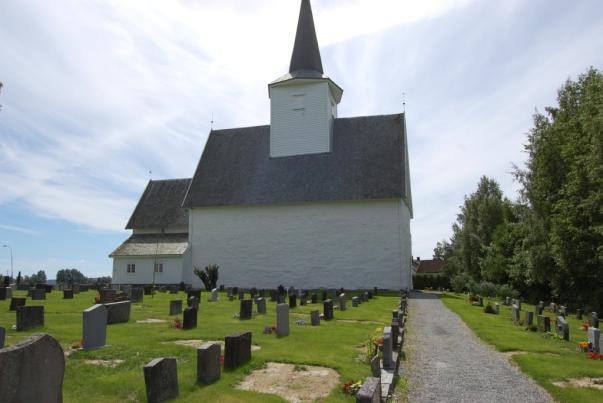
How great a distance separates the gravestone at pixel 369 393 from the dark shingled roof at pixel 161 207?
97.1ft

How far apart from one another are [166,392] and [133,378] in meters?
0.96

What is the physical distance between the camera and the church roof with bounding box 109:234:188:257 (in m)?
30.6

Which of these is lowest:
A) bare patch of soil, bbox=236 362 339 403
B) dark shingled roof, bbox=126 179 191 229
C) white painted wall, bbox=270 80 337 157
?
bare patch of soil, bbox=236 362 339 403

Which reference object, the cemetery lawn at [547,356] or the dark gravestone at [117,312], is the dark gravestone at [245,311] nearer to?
the dark gravestone at [117,312]

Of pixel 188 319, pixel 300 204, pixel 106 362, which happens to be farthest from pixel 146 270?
pixel 106 362

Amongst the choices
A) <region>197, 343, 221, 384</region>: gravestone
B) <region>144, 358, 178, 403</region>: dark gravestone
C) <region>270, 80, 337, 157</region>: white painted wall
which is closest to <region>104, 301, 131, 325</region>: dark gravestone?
<region>197, 343, 221, 384</region>: gravestone

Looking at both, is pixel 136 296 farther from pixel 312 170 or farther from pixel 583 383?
pixel 312 170

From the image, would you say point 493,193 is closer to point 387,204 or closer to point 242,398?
point 387,204

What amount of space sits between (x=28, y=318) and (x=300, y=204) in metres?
19.5

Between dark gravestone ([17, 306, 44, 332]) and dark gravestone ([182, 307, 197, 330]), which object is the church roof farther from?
dark gravestone ([182, 307, 197, 330])

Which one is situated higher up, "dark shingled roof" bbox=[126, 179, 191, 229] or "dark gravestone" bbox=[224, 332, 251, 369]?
"dark shingled roof" bbox=[126, 179, 191, 229]

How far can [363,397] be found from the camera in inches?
192

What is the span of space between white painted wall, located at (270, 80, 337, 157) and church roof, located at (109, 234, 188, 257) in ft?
27.8

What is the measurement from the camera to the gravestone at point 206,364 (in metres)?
6.59
